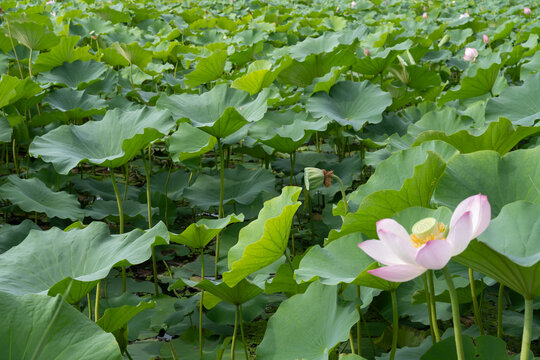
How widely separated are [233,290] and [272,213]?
0.63ft

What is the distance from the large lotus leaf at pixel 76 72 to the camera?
8.68ft

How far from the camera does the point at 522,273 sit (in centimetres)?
72

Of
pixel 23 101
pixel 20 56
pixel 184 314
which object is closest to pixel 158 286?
pixel 184 314

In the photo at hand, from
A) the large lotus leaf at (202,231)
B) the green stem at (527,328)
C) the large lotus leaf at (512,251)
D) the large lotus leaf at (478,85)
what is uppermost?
the large lotus leaf at (512,251)

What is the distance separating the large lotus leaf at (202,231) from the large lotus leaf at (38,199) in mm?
476

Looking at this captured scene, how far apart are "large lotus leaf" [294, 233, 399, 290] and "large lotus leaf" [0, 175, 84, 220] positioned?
38.4 inches

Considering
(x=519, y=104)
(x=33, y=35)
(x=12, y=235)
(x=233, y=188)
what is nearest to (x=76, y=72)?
(x=33, y=35)

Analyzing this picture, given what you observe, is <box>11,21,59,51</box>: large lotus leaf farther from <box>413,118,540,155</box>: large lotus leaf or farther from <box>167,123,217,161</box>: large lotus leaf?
<box>413,118,540,155</box>: large lotus leaf

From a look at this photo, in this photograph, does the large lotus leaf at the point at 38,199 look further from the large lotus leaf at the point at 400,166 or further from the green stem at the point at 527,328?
the green stem at the point at 527,328

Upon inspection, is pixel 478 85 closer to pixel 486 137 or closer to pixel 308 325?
pixel 486 137

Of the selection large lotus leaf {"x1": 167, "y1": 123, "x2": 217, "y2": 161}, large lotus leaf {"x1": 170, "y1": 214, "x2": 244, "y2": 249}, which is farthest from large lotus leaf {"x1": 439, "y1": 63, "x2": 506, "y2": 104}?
large lotus leaf {"x1": 170, "y1": 214, "x2": 244, "y2": 249}

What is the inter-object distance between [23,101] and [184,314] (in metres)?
Result: 1.20

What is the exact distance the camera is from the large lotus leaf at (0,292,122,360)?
0.84 m

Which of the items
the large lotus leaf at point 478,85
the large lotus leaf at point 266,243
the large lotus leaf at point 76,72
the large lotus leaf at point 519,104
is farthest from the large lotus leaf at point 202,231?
the large lotus leaf at point 76,72
